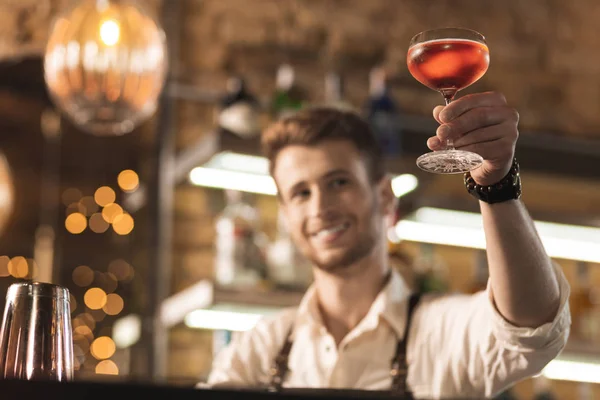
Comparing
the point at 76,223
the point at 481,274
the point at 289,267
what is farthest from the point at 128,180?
the point at 481,274

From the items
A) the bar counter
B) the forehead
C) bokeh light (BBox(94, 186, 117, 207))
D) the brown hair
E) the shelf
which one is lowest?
the bar counter

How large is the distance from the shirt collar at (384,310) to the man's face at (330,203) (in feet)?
0.29

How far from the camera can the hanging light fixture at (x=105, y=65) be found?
2.63m

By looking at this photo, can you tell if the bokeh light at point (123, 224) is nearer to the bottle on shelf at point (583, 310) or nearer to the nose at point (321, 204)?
the bottle on shelf at point (583, 310)

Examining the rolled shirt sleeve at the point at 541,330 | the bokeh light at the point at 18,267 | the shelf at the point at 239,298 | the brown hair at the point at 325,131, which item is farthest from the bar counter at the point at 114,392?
the bokeh light at the point at 18,267

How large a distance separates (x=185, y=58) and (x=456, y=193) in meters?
1.18

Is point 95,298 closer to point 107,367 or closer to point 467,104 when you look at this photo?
point 107,367

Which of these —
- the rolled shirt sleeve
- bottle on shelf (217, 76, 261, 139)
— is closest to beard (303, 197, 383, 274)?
the rolled shirt sleeve

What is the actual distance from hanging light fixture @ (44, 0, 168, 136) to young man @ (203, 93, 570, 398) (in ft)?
2.48

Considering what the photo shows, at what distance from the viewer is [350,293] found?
6.31 ft

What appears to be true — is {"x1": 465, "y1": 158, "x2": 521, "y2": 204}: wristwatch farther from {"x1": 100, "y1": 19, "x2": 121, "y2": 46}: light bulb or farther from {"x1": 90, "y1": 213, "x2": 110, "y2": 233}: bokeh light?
{"x1": 90, "y1": 213, "x2": 110, "y2": 233}: bokeh light

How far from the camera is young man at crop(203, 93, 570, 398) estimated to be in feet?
5.49

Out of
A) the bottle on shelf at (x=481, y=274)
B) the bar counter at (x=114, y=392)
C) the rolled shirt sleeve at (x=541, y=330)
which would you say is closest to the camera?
the bar counter at (x=114, y=392)

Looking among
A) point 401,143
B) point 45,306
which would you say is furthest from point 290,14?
point 45,306
